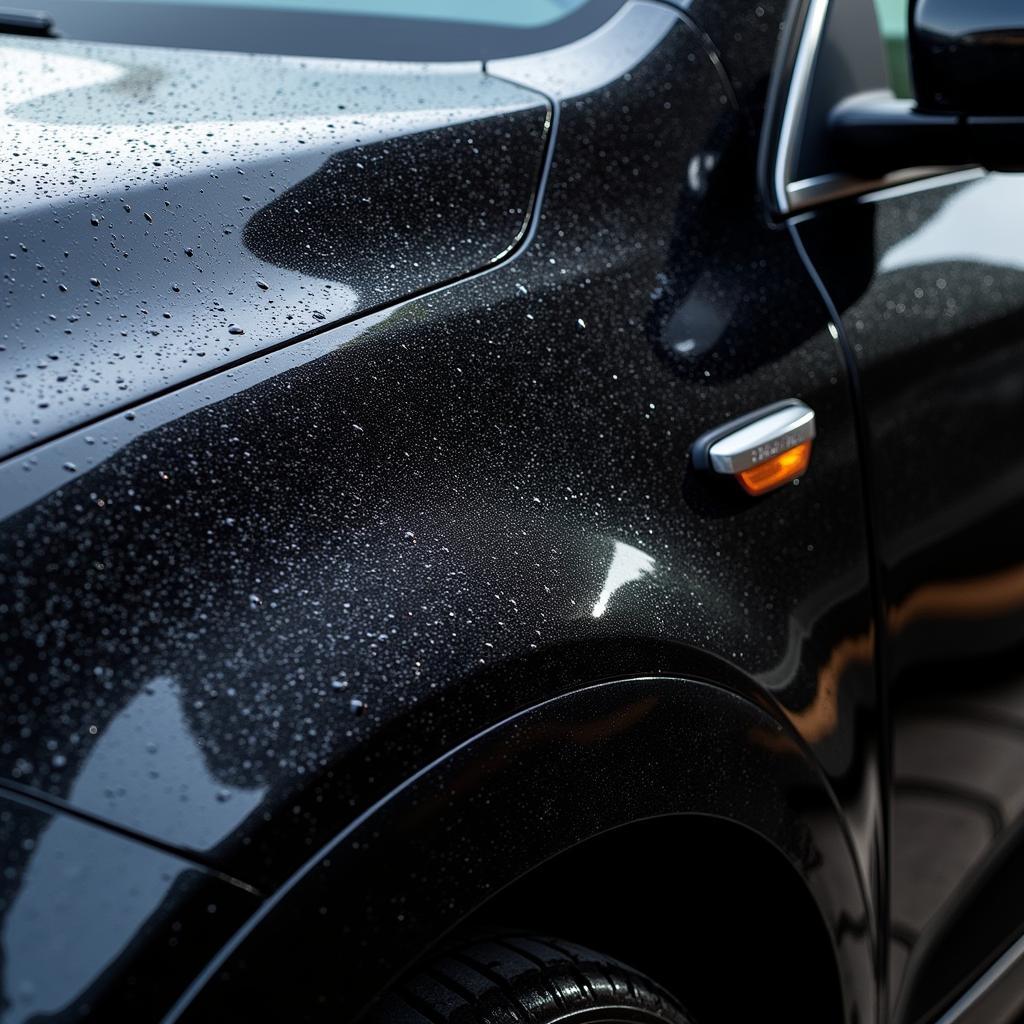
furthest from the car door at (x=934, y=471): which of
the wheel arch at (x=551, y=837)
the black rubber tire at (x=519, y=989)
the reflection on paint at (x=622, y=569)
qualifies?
the black rubber tire at (x=519, y=989)

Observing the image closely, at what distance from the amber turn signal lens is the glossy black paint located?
0.02 meters

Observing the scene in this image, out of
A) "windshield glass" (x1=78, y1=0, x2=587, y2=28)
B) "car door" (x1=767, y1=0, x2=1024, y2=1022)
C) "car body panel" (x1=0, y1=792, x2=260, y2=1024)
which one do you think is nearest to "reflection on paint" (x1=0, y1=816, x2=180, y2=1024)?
"car body panel" (x1=0, y1=792, x2=260, y2=1024)

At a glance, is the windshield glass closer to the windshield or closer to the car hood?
the windshield

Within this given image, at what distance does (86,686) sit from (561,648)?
0.34 m

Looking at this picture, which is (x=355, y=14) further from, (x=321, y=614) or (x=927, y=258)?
(x=321, y=614)

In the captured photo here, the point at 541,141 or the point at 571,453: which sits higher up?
the point at 541,141

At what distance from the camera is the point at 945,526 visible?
138 cm

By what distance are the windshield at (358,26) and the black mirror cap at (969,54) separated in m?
0.31

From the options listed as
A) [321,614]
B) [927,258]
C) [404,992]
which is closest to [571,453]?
[321,614]

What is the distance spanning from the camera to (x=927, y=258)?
55.5 inches

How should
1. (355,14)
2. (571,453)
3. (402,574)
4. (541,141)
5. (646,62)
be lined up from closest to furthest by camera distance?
1. (402,574)
2. (571,453)
3. (541,141)
4. (646,62)
5. (355,14)

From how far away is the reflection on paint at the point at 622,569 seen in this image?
96 centimetres

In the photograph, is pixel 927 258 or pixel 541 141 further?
pixel 927 258

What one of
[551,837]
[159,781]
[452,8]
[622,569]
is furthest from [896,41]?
[159,781]
